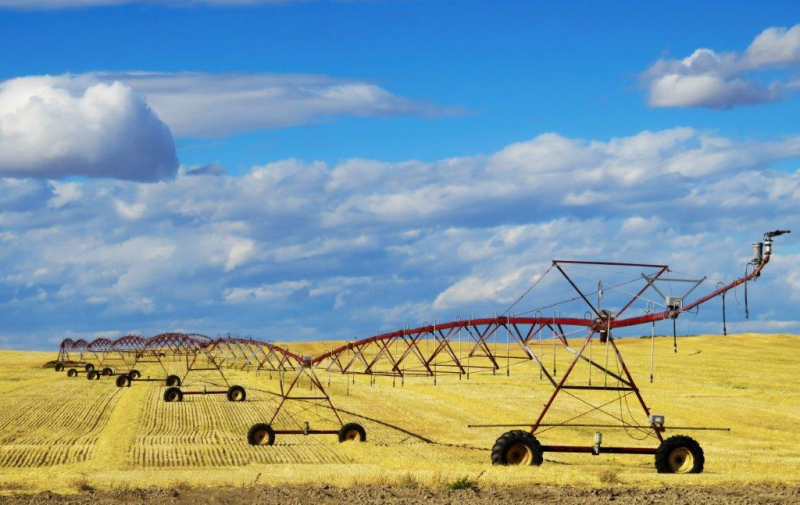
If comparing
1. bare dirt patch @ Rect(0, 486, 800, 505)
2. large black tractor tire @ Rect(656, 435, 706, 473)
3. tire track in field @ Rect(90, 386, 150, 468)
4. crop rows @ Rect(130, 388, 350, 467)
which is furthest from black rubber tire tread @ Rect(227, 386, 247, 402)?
large black tractor tire @ Rect(656, 435, 706, 473)

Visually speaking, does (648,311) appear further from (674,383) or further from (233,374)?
(233,374)

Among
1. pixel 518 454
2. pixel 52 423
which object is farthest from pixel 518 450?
pixel 52 423

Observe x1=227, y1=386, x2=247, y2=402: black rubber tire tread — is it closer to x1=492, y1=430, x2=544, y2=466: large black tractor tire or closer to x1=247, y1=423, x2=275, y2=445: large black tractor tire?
x1=247, y1=423, x2=275, y2=445: large black tractor tire

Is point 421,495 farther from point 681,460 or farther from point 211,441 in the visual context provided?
point 211,441

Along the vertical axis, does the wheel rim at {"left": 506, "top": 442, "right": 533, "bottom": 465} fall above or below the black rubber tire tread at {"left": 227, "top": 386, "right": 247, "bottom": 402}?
below

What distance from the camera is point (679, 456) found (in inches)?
1395

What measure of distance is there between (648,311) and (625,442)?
15392 millimetres

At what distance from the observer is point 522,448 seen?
3484 cm

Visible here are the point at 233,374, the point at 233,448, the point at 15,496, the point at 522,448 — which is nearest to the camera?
the point at 15,496

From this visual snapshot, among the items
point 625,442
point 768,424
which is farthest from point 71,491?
point 768,424

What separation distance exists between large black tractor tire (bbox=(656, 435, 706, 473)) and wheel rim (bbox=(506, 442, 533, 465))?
4.74 meters

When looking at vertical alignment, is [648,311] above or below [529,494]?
above

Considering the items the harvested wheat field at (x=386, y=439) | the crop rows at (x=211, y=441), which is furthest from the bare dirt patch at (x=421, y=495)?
the crop rows at (x=211, y=441)

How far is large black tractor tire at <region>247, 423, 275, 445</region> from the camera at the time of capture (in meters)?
46.8
